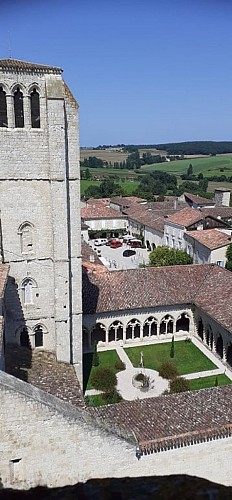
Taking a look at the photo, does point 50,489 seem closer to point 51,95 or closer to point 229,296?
point 51,95

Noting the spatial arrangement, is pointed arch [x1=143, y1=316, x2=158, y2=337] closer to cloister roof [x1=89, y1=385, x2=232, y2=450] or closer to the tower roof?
cloister roof [x1=89, y1=385, x2=232, y2=450]

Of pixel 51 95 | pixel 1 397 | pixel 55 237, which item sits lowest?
pixel 1 397

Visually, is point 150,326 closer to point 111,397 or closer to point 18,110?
point 111,397

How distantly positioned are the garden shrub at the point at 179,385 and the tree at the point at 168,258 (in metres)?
21.0

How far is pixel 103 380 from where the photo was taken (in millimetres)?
28266

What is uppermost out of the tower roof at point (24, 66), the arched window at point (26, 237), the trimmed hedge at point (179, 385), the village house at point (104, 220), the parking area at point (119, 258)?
the tower roof at point (24, 66)

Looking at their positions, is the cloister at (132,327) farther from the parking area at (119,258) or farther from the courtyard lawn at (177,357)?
the parking area at (119,258)

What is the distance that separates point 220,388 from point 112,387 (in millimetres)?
9199

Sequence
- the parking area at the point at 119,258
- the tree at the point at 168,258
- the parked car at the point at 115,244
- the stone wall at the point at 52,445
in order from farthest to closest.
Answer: the parked car at the point at 115,244, the parking area at the point at 119,258, the tree at the point at 168,258, the stone wall at the point at 52,445

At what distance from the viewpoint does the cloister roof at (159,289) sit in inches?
1321

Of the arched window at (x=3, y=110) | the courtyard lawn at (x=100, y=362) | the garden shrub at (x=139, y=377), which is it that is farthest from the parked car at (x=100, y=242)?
the arched window at (x=3, y=110)

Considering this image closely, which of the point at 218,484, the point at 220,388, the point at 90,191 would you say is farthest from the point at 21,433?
the point at 90,191

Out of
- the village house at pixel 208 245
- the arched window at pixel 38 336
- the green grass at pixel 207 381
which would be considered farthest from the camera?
the village house at pixel 208 245

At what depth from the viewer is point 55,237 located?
2370 cm
